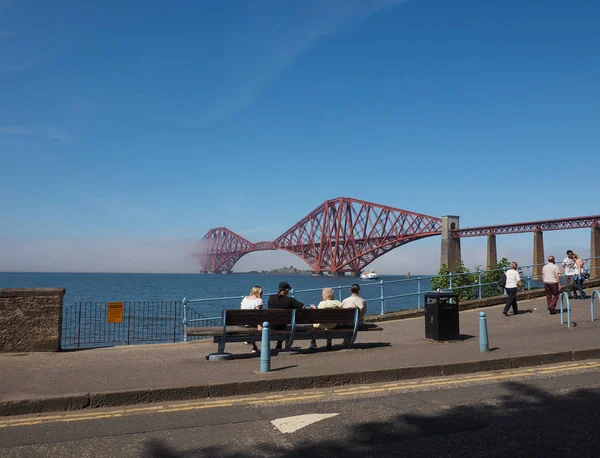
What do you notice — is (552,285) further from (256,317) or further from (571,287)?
(256,317)

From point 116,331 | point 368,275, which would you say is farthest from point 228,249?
point 116,331

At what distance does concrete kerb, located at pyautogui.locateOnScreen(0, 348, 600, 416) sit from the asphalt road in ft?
0.57

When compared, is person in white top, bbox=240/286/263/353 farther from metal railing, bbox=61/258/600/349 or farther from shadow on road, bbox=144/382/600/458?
shadow on road, bbox=144/382/600/458

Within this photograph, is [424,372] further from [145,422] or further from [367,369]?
[145,422]

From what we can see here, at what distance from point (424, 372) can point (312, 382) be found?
1667mm

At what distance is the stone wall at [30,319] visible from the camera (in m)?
9.31

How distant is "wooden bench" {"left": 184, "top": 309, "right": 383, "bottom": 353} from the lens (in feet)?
28.7

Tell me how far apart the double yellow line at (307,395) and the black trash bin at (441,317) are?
2.42 m

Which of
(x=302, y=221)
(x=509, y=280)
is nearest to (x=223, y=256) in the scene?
(x=302, y=221)

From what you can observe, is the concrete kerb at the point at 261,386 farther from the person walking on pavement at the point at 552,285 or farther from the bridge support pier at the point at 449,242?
the bridge support pier at the point at 449,242

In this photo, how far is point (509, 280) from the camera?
1453 centimetres

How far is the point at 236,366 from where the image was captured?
8141 millimetres

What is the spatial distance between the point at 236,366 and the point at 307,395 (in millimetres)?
1836

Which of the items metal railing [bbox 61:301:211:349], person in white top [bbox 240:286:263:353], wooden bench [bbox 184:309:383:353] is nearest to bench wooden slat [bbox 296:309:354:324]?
wooden bench [bbox 184:309:383:353]
